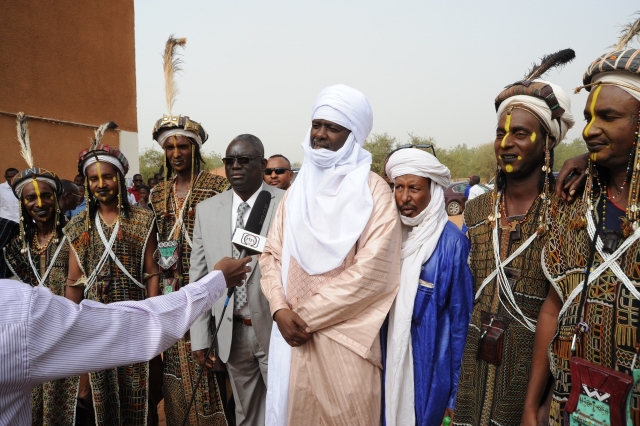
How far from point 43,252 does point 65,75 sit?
46.2ft

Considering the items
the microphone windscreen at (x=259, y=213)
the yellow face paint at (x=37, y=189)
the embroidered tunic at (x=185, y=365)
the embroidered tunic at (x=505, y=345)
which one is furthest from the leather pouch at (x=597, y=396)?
the yellow face paint at (x=37, y=189)

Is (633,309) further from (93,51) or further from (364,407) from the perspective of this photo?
(93,51)

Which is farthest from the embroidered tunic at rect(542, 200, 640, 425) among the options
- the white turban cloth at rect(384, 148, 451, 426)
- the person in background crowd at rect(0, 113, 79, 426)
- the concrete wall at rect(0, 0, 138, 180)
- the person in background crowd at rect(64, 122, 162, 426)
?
the concrete wall at rect(0, 0, 138, 180)

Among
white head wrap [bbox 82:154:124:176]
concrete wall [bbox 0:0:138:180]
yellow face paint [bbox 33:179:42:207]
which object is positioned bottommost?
yellow face paint [bbox 33:179:42:207]

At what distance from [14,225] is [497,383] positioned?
13.6 feet

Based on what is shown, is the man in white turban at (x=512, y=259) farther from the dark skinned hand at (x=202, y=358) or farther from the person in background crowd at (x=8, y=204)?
the person in background crowd at (x=8, y=204)

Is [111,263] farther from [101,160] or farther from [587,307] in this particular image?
[587,307]

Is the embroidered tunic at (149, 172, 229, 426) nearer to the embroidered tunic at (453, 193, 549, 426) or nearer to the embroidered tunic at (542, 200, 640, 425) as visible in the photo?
the embroidered tunic at (453, 193, 549, 426)

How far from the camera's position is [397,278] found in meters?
2.73

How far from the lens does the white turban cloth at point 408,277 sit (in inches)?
104

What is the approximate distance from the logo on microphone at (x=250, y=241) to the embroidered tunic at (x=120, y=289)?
5.12ft

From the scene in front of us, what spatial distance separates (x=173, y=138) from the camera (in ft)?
14.7

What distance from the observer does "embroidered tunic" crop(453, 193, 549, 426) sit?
7.96 feet

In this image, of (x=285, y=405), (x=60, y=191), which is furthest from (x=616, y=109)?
(x=60, y=191)
